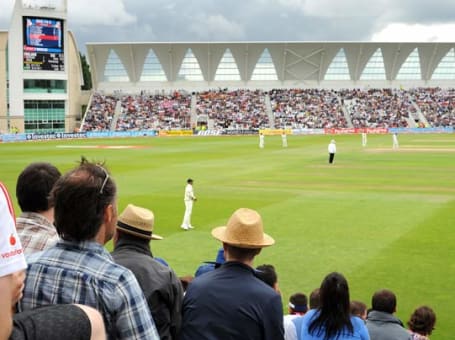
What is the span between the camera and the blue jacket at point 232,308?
3.95 m

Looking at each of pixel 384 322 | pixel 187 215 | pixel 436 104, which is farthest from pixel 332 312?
pixel 436 104

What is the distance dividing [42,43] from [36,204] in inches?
2766

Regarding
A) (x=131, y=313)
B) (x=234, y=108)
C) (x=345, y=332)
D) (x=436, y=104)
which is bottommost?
(x=234, y=108)

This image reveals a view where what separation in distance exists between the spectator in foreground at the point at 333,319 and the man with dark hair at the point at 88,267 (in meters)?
2.38

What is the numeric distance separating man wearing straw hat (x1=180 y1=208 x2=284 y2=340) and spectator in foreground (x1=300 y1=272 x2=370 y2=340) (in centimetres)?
114

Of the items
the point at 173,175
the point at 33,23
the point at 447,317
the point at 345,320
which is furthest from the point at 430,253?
the point at 33,23

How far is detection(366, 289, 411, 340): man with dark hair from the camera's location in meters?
5.88

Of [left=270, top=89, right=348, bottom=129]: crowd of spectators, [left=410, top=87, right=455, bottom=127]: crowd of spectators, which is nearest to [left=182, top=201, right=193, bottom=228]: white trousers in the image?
[left=270, top=89, right=348, bottom=129]: crowd of spectators

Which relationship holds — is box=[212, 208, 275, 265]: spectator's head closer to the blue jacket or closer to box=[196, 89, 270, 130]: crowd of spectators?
the blue jacket

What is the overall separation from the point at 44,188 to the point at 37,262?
5.41ft

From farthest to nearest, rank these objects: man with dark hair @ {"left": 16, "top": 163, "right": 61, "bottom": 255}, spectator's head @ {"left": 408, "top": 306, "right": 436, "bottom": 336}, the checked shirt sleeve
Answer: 1. spectator's head @ {"left": 408, "top": 306, "right": 436, "bottom": 336}
2. man with dark hair @ {"left": 16, "top": 163, "right": 61, "bottom": 255}
3. the checked shirt sleeve

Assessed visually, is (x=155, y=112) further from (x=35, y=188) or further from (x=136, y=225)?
(x=136, y=225)

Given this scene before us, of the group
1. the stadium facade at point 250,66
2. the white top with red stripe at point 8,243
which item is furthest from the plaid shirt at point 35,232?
the stadium facade at point 250,66

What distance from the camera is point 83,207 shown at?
3.08 meters
